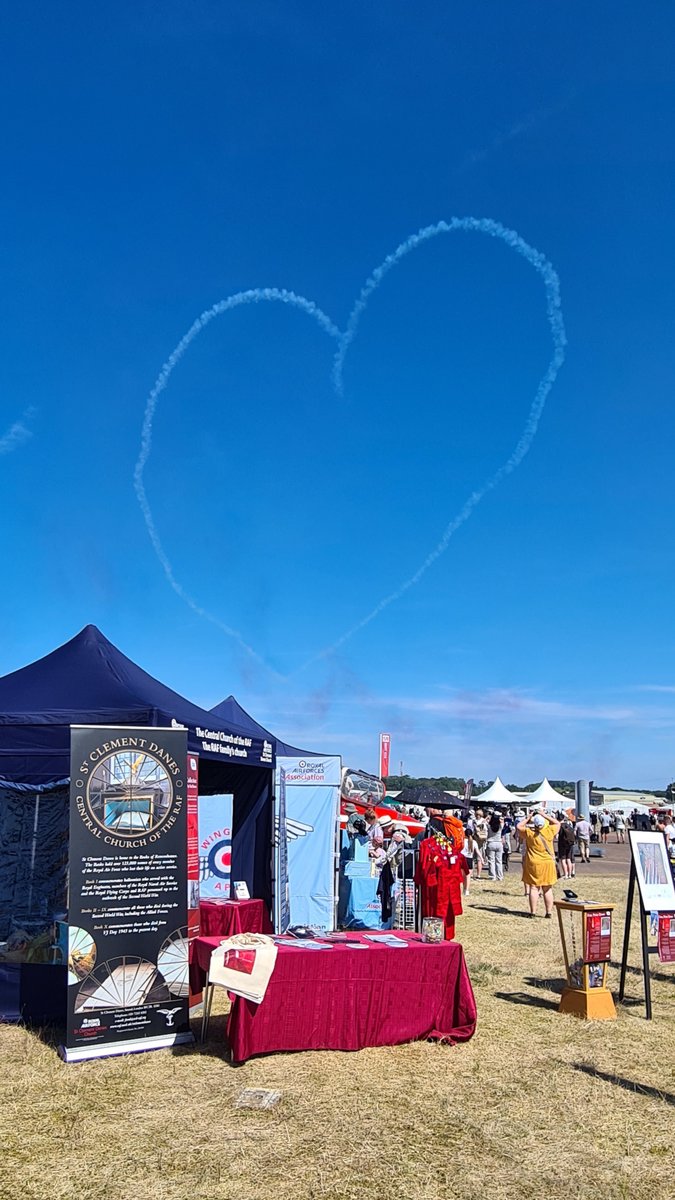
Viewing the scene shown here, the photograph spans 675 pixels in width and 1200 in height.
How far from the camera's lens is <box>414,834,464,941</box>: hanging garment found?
379 inches

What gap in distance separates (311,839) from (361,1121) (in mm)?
6625

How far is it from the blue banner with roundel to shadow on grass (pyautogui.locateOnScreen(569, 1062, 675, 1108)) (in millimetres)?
6545

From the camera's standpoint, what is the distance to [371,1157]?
4.24 metres

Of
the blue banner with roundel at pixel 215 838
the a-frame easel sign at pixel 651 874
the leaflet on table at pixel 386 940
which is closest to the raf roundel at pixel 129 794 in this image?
the leaflet on table at pixel 386 940

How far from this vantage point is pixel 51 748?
712 centimetres

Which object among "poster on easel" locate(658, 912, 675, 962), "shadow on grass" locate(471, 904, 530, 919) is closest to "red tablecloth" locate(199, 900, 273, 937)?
"poster on easel" locate(658, 912, 675, 962)

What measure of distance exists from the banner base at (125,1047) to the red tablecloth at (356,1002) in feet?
2.00

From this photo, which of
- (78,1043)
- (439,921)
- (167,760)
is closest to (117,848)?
(167,760)

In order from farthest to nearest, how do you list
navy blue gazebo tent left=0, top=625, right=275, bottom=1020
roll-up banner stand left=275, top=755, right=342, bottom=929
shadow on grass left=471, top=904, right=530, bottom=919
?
shadow on grass left=471, top=904, right=530, bottom=919, roll-up banner stand left=275, top=755, right=342, bottom=929, navy blue gazebo tent left=0, top=625, right=275, bottom=1020

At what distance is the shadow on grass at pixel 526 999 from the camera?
7.41m

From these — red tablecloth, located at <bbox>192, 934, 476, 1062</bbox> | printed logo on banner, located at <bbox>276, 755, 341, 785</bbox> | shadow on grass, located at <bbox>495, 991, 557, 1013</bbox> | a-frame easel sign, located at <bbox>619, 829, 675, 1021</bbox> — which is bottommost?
shadow on grass, located at <bbox>495, 991, 557, 1013</bbox>

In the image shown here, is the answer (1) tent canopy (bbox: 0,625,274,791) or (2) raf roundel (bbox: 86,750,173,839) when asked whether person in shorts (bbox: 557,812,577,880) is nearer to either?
(1) tent canopy (bbox: 0,625,274,791)

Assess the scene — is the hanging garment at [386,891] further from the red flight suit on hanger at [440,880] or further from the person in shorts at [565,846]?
the person in shorts at [565,846]

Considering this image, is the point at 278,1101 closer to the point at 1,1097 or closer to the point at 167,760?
the point at 1,1097
